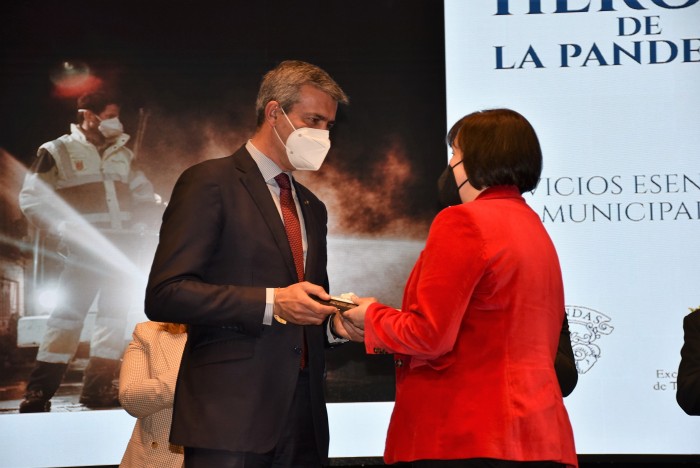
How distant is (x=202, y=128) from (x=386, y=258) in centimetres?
127

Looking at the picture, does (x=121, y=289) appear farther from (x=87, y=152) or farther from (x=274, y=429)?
(x=274, y=429)

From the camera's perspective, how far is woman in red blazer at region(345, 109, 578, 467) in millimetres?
2004

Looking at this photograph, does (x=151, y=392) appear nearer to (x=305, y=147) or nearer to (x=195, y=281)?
(x=195, y=281)

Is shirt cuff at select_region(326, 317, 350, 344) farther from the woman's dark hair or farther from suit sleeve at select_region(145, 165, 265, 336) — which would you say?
the woman's dark hair

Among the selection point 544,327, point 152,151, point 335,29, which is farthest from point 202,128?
point 544,327

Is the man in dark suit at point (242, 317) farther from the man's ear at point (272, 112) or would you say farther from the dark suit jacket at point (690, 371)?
the dark suit jacket at point (690, 371)

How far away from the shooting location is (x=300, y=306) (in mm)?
2232

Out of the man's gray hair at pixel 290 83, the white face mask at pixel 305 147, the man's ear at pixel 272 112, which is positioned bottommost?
the white face mask at pixel 305 147

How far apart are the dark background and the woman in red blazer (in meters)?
2.44

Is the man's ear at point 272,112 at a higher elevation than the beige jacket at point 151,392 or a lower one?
higher

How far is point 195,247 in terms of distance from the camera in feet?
7.51

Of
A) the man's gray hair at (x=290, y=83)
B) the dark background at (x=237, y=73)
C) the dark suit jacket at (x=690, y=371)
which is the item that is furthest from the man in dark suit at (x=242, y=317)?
the dark background at (x=237, y=73)

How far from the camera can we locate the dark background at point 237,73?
180 inches

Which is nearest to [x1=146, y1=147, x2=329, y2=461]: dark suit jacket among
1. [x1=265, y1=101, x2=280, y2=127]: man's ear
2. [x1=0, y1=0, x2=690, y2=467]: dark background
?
[x1=265, y1=101, x2=280, y2=127]: man's ear
